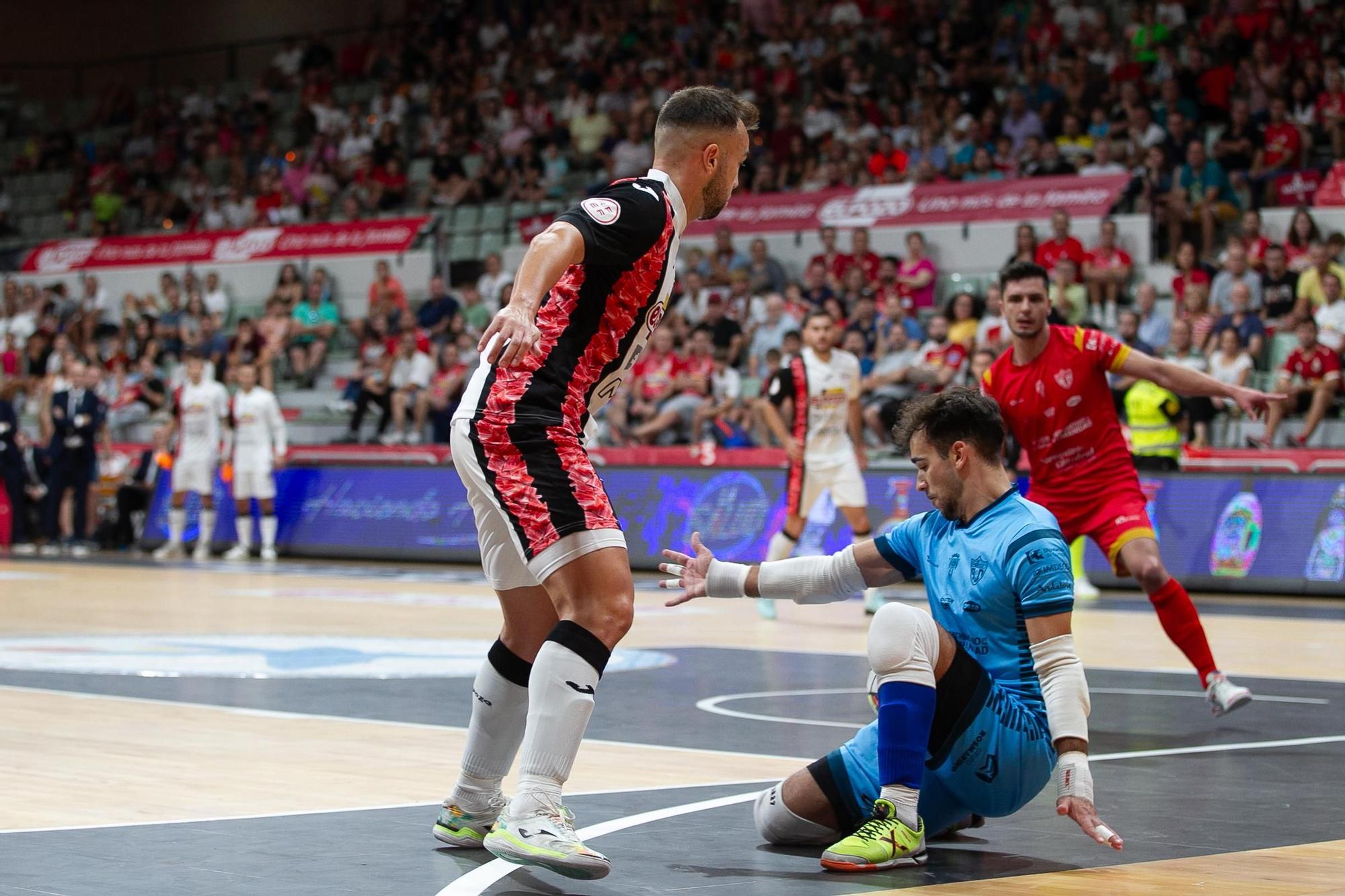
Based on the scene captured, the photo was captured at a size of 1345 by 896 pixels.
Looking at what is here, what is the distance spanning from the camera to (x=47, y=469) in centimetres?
2373

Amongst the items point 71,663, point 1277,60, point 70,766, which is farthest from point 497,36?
point 70,766

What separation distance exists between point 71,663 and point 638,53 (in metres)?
18.5

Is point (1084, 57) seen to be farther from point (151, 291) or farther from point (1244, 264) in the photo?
point (151, 291)

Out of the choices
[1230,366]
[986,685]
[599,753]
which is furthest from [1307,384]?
[986,685]

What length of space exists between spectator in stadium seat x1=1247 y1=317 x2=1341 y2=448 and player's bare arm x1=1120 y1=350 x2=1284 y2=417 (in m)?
8.55

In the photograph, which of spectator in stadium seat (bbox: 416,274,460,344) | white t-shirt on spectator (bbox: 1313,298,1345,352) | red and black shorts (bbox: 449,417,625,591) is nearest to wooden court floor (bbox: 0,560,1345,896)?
red and black shorts (bbox: 449,417,625,591)

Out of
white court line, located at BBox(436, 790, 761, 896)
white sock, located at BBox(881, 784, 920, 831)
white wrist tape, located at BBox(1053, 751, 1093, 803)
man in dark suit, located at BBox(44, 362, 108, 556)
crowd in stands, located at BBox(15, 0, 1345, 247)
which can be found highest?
crowd in stands, located at BBox(15, 0, 1345, 247)

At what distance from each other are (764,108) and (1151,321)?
841cm

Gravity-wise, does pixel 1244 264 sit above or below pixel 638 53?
below

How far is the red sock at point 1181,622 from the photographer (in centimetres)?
836

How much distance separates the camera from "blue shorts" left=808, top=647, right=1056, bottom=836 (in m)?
5.07

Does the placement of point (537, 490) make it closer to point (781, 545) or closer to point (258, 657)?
point (258, 657)

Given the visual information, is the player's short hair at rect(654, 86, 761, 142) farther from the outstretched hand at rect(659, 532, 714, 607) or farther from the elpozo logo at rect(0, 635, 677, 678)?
the elpozo logo at rect(0, 635, 677, 678)

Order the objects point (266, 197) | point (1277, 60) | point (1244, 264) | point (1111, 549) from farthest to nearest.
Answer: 1. point (266, 197)
2. point (1277, 60)
3. point (1244, 264)
4. point (1111, 549)
